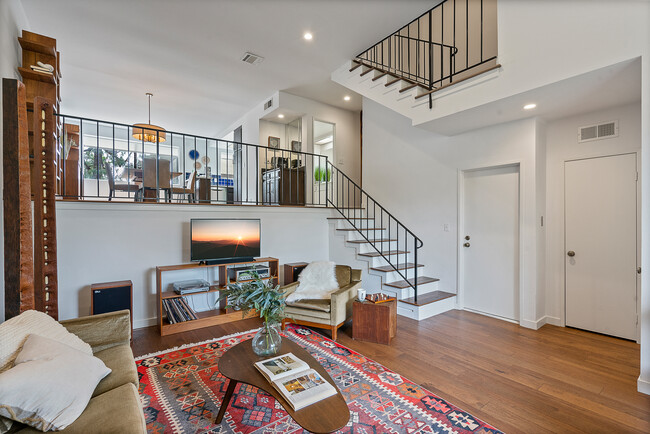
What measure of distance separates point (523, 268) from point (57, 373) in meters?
4.53

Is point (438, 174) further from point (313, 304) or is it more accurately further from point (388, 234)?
point (313, 304)

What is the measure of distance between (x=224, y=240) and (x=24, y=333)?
2507 mm

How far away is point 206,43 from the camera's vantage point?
4.41 meters

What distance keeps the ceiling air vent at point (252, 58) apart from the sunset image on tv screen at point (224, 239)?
105 inches

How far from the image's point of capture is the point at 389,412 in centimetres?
208

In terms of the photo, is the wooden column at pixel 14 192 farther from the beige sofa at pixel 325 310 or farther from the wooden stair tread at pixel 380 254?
the wooden stair tread at pixel 380 254

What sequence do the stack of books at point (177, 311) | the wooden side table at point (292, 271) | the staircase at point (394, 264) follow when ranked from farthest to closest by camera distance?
the wooden side table at point (292, 271) < the staircase at point (394, 264) < the stack of books at point (177, 311)

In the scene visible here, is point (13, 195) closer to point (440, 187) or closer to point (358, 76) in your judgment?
point (358, 76)

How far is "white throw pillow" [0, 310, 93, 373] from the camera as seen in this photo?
4.86 ft

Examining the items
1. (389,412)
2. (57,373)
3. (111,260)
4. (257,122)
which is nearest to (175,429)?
(57,373)

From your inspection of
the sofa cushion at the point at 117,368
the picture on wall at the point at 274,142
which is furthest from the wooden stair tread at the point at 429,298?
the picture on wall at the point at 274,142

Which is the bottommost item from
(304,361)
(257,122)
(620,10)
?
(304,361)

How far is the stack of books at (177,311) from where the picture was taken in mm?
3570

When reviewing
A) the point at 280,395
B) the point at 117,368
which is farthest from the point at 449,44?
the point at 117,368
